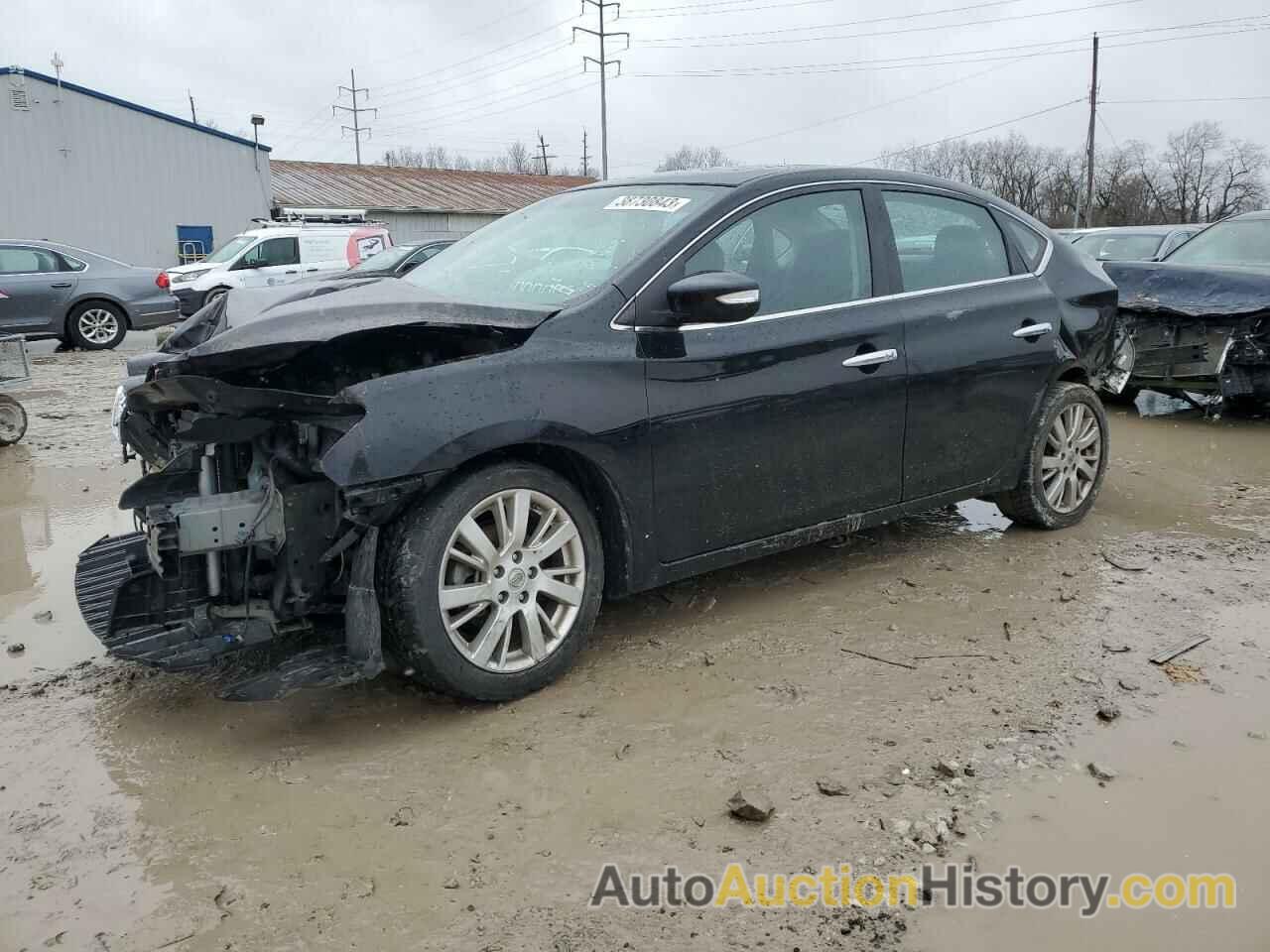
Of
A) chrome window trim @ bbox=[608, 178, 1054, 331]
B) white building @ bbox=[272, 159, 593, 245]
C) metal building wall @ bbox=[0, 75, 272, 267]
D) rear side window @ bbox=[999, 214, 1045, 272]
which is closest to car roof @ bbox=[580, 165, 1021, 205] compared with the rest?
chrome window trim @ bbox=[608, 178, 1054, 331]

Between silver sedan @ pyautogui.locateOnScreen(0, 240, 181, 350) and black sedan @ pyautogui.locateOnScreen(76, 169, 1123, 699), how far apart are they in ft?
39.9

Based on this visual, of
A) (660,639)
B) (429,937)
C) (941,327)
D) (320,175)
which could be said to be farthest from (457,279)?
(320,175)

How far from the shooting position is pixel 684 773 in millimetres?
3049

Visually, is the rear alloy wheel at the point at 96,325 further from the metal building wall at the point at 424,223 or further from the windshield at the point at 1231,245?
the metal building wall at the point at 424,223

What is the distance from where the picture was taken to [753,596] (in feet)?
14.8

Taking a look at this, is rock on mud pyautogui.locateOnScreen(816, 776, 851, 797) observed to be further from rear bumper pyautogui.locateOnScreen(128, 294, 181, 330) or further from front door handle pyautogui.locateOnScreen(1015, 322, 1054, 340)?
rear bumper pyautogui.locateOnScreen(128, 294, 181, 330)

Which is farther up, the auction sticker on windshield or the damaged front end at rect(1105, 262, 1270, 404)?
the auction sticker on windshield

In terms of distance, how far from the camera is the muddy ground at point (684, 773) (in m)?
2.44

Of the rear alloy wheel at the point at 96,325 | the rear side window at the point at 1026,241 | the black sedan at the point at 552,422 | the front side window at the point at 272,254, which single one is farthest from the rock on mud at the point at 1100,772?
the front side window at the point at 272,254

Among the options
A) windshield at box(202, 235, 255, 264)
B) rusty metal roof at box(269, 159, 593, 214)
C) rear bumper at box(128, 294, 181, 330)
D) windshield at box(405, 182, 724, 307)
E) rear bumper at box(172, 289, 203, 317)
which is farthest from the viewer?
rusty metal roof at box(269, 159, 593, 214)

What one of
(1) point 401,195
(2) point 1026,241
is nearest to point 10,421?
(2) point 1026,241

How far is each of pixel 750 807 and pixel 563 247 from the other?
230 centimetres

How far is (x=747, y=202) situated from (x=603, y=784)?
225 cm

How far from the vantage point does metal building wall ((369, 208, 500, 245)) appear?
121 ft
